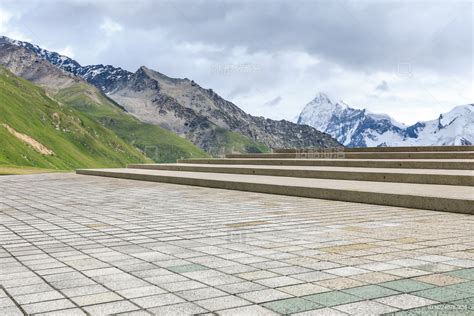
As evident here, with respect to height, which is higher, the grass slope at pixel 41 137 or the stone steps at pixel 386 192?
the grass slope at pixel 41 137

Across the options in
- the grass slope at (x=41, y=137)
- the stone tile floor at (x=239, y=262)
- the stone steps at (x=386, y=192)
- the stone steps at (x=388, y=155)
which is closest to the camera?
the stone tile floor at (x=239, y=262)

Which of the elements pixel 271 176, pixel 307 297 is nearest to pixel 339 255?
pixel 307 297

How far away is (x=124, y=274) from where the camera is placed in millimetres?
6387

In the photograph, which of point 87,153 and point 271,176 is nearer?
point 271,176

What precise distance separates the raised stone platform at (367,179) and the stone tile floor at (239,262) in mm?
706

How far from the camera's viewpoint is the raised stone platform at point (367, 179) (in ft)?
43.3

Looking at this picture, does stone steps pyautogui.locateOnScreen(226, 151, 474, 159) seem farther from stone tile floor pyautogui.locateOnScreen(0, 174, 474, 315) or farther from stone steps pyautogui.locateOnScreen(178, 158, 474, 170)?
stone tile floor pyautogui.locateOnScreen(0, 174, 474, 315)

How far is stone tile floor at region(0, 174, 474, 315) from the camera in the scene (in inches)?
200

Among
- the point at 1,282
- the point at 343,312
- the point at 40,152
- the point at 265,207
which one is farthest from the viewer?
the point at 40,152

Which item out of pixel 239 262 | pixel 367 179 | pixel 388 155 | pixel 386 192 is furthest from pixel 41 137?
pixel 239 262

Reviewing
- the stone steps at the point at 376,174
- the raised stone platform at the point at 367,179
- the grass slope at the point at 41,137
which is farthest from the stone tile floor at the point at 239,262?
the grass slope at the point at 41,137

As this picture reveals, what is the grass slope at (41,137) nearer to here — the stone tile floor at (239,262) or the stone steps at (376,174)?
the stone steps at (376,174)

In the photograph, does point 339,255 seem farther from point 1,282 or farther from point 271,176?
point 271,176

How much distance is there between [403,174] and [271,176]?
7336 millimetres
